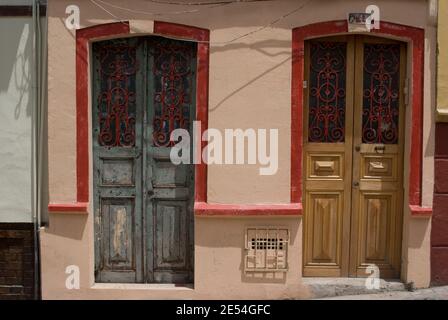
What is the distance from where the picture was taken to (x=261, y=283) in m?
5.34

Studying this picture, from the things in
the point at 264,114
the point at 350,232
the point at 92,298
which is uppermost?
the point at 264,114

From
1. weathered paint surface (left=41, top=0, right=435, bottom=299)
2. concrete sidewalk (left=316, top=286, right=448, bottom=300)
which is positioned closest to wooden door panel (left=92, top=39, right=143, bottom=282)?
weathered paint surface (left=41, top=0, right=435, bottom=299)

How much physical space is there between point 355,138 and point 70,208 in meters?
2.99

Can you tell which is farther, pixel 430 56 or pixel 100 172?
pixel 100 172

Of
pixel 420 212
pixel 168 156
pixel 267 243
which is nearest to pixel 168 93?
pixel 168 156

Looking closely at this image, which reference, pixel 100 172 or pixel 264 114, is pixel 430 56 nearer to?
pixel 264 114

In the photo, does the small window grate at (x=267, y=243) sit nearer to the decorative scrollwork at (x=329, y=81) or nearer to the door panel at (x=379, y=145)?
the door panel at (x=379, y=145)

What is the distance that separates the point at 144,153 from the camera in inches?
215

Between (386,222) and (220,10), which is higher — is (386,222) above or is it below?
below

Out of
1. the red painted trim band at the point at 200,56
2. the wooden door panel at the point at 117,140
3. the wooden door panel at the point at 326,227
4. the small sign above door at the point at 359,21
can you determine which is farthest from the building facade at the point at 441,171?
the wooden door panel at the point at 117,140

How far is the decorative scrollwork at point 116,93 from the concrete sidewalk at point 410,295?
273 cm

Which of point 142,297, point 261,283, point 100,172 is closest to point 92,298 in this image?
point 142,297

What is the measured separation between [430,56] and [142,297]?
377cm

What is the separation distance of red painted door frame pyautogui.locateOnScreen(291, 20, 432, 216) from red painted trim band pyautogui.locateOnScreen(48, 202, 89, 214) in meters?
2.14
